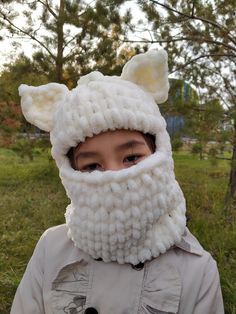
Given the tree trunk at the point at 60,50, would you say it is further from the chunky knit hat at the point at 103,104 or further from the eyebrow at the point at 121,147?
the eyebrow at the point at 121,147

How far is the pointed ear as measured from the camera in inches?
49.6

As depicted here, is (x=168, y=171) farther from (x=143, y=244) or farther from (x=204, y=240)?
(x=204, y=240)

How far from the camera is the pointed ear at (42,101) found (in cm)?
126

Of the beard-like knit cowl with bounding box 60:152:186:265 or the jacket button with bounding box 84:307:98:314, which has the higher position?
the beard-like knit cowl with bounding box 60:152:186:265

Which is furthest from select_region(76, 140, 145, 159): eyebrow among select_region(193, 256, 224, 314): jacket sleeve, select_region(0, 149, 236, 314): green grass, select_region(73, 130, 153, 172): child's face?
select_region(0, 149, 236, 314): green grass

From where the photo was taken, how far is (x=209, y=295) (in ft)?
3.68

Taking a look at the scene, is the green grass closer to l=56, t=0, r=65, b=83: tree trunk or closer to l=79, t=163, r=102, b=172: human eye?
l=79, t=163, r=102, b=172: human eye

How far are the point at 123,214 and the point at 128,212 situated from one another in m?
0.01

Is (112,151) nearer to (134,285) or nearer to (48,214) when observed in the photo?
(134,285)

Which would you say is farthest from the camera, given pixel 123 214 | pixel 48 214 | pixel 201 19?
pixel 48 214

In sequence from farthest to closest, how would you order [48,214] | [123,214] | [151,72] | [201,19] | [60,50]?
[60,50], [48,214], [201,19], [151,72], [123,214]

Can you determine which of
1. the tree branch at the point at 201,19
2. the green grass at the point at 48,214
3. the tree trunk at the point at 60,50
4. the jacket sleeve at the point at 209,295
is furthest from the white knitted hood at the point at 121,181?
the tree trunk at the point at 60,50

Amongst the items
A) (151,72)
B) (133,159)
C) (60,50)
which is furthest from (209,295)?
(60,50)

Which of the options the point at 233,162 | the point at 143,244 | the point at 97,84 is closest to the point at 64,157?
the point at 97,84
